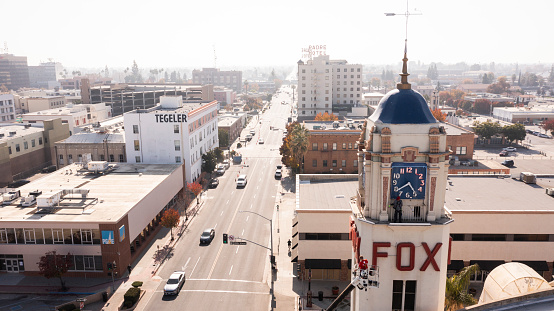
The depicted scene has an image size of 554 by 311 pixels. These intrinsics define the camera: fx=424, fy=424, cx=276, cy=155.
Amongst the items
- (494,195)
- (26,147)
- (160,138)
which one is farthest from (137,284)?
(26,147)

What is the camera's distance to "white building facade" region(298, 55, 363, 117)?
177000mm

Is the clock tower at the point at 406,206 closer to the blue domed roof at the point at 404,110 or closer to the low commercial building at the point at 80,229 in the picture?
the blue domed roof at the point at 404,110

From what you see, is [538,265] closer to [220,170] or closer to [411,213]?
[411,213]

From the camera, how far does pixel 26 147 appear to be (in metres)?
104

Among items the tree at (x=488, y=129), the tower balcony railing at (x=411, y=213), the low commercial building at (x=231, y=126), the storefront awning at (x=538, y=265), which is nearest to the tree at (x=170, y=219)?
the storefront awning at (x=538, y=265)

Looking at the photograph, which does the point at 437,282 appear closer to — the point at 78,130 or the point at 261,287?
the point at 261,287

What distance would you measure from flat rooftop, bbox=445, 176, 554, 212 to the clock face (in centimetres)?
Result: 3132

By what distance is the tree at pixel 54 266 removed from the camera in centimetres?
5172

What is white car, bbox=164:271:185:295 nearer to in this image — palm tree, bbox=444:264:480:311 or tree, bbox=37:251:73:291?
tree, bbox=37:251:73:291

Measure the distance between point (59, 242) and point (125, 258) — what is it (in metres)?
Answer: 8.55

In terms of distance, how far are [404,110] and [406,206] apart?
4894 millimetres

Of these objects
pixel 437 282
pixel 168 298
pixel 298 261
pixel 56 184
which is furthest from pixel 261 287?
pixel 56 184

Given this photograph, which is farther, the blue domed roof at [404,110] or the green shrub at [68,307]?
the green shrub at [68,307]

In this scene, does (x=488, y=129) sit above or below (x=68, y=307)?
above
